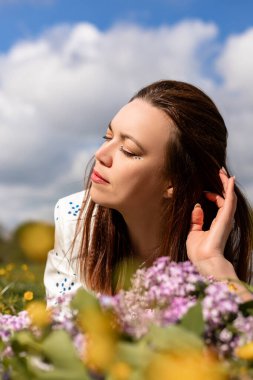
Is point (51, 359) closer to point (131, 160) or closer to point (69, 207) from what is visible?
point (131, 160)

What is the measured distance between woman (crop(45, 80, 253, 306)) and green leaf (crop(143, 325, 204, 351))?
158 cm

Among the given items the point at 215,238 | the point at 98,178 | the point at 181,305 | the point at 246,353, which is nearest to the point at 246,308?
the point at 181,305

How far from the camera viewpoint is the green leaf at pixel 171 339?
0.97m

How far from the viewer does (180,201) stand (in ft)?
10.5

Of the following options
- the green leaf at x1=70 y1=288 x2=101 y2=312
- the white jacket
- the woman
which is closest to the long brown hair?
the woman

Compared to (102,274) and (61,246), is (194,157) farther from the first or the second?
(61,246)

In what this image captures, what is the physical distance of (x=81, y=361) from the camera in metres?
1.00

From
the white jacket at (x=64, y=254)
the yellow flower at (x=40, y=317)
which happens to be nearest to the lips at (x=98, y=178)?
the white jacket at (x=64, y=254)

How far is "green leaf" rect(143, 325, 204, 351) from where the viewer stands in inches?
38.3

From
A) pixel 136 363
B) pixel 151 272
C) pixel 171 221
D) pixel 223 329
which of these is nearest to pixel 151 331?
pixel 136 363

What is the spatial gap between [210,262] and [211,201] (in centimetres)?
81

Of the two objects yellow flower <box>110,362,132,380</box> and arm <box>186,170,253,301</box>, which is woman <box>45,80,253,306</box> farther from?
yellow flower <box>110,362,132,380</box>

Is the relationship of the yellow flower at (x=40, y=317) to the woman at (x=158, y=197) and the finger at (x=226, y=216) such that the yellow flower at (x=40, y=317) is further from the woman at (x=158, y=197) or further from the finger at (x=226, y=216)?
the finger at (x=226, y=216)

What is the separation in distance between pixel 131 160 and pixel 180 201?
0.40 meters
